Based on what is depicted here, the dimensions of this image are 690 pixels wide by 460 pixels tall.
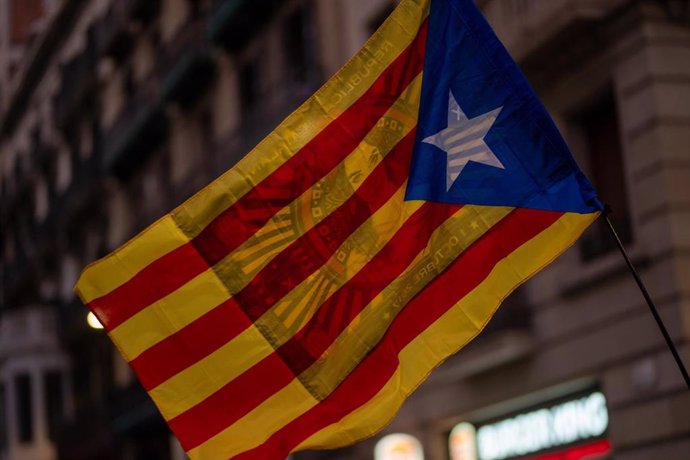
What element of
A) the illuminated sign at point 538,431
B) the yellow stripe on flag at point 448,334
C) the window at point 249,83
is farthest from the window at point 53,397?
the yellow stripe on flag at point 448,334

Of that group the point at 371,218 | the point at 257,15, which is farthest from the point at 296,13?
the point at 371,218

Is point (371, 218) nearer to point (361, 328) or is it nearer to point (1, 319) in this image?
point (361, 328)

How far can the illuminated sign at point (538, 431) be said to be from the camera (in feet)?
57.3

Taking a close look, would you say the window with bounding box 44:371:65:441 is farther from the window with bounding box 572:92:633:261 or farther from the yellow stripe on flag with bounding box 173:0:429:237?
the yellow stripe on flag with bounding box 173:0:429:237

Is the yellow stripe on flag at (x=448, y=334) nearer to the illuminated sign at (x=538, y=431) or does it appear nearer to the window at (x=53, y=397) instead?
the illuminated sign at (x=538, y=431)

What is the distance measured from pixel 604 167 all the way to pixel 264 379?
1050 centimetres

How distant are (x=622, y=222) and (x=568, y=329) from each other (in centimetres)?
147

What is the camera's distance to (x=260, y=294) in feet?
25.3

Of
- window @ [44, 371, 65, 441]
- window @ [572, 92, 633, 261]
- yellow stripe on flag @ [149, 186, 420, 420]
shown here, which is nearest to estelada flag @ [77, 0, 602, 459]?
yellow stripe on flag @ [149, 186, 420, 420]

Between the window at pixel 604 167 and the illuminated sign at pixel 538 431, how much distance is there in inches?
65.5

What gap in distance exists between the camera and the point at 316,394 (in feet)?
25.0

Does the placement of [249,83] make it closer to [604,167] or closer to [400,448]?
[400,448]

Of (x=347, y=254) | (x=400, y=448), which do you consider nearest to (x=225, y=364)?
(x=347, y=254)

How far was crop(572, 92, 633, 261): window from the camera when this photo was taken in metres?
17.0
